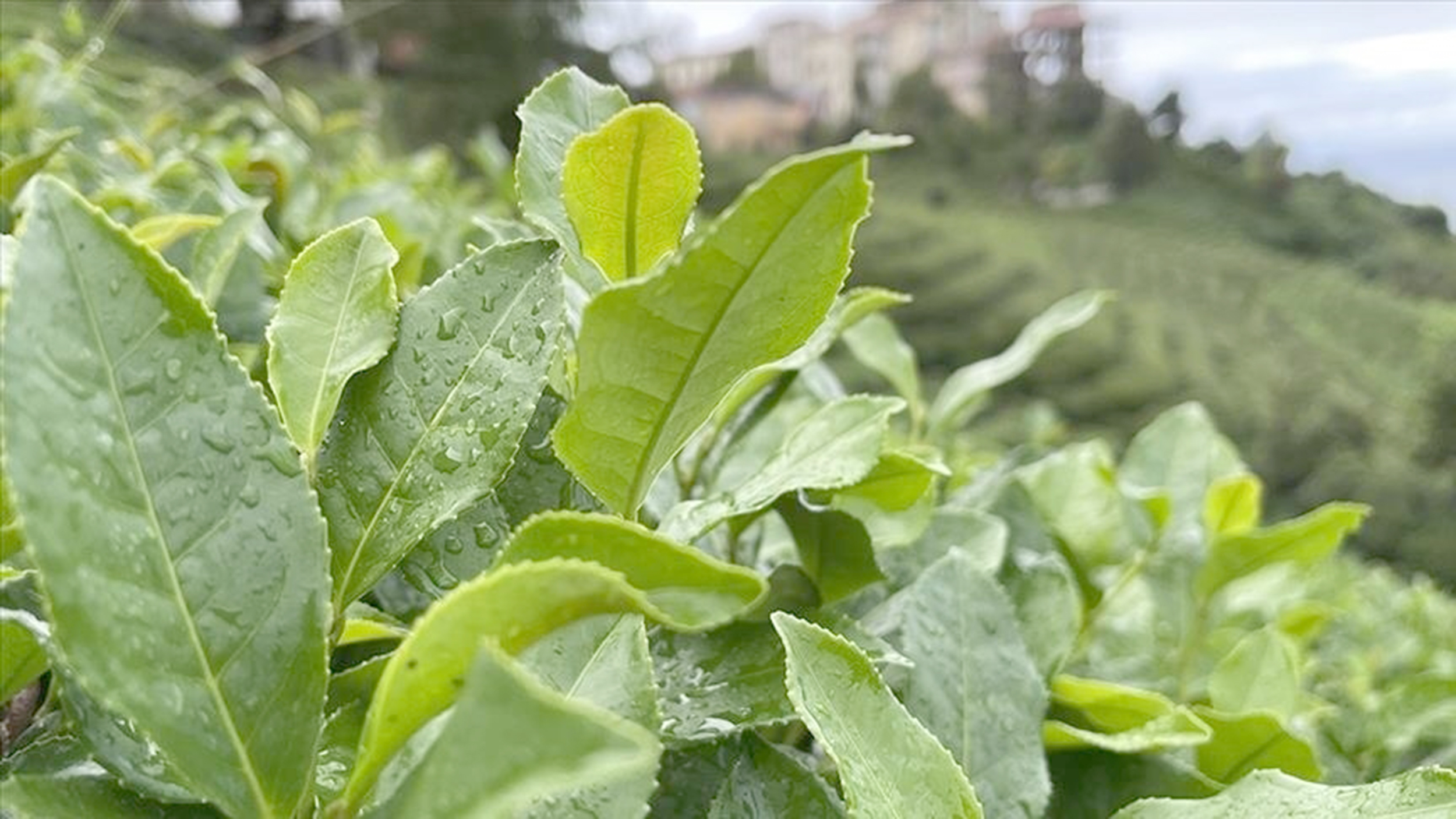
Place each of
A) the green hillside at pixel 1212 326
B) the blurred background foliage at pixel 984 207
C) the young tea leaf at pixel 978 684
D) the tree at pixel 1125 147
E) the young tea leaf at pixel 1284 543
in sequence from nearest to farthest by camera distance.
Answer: the young tea leaf at pixel 978 684 → the young tea leaf at pixel 1284 543 → the blurred background foliage at pixel 984 207 → the green hillside at pixel 1212 326 → the tree at pixel 1125 147

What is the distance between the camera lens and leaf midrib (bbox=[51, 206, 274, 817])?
26 cm

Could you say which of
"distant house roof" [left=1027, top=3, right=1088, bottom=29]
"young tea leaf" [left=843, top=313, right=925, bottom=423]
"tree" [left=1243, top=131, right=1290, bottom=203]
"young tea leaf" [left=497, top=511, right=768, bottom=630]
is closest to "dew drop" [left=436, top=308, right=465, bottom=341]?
"young tea leaf" [left=497, top=511, right=768, bottom=630]

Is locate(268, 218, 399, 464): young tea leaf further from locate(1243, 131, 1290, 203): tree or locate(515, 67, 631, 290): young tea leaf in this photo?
locate(1243, 131, 1290, 203): tree

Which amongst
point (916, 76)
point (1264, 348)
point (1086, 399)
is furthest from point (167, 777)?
point (916, 76)

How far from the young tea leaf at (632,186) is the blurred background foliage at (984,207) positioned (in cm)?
12

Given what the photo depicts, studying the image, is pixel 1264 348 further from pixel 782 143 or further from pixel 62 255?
pixel 62 255

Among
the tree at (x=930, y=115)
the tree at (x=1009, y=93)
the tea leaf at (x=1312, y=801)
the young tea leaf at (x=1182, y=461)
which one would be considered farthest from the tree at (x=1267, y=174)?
the tea leaf at (x=1312, y=801)

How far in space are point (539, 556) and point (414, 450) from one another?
0.08m

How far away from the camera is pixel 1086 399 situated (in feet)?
47.0

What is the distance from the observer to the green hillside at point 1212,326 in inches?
452

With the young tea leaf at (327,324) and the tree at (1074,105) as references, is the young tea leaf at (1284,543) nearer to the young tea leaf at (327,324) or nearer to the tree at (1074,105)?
the young tea leaf at (327,324)

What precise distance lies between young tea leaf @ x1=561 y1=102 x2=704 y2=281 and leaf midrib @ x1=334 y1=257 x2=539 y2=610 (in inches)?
0.9

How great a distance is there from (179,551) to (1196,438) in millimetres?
699

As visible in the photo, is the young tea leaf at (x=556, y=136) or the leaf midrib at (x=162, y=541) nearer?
the leaf midrib at (x=162, y=541)
